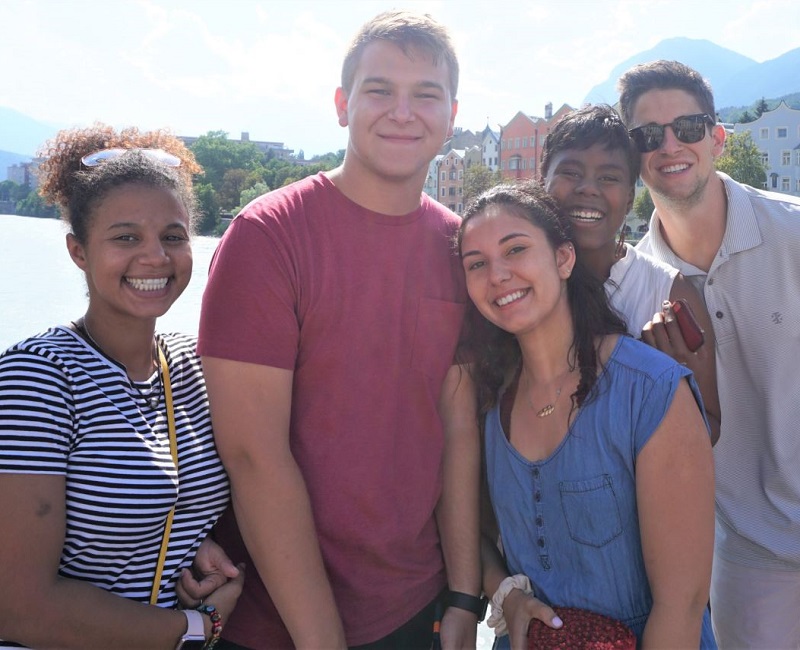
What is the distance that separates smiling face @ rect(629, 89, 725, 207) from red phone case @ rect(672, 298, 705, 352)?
1006mm

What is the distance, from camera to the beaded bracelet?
1860 millimetres

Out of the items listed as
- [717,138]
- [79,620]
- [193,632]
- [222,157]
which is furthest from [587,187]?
[222,157]

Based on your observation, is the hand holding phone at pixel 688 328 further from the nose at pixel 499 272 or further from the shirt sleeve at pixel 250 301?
the shirt sleeve at pixel 250 301

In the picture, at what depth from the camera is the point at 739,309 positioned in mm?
2754

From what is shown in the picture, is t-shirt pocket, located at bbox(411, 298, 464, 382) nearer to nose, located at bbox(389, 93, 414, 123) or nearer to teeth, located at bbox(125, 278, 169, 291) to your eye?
nose, located at bbox(389, 93, 414, 123)

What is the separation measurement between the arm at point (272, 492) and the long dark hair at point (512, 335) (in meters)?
0.67

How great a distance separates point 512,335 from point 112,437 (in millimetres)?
1256

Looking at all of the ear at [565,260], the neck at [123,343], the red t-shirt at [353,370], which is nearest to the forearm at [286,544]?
the red t-shirt at [353,370]

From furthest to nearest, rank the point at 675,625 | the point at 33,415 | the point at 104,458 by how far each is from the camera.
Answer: the point at 675,625, the point at 104,458, the point at 33,415

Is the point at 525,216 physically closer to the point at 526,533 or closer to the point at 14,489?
the point at 526,533

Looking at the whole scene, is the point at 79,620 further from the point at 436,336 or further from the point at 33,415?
the point at 436,336

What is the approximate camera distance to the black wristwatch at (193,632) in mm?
→ 1792

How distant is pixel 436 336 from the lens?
2145mm

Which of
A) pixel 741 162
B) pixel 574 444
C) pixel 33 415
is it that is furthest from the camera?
pixel 741 162
